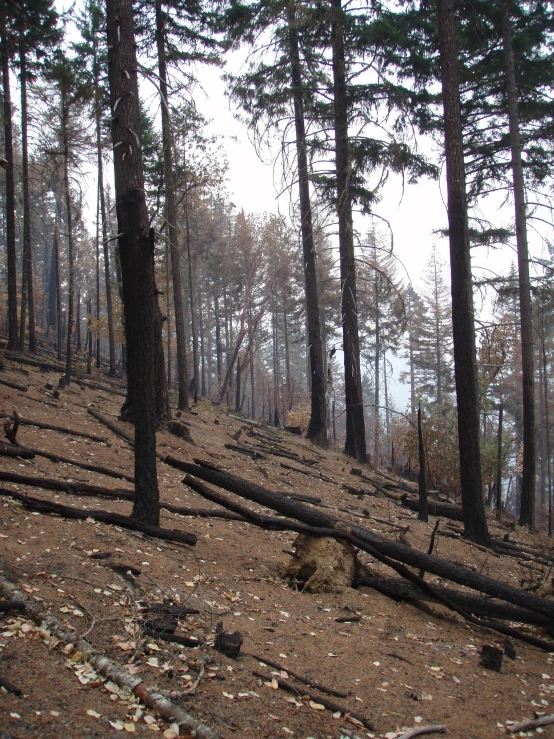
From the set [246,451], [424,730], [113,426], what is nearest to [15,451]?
[113,426]

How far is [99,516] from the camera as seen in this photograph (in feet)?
18.3

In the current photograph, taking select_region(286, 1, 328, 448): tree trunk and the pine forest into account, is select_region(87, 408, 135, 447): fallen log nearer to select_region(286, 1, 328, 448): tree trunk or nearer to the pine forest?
the pine forest

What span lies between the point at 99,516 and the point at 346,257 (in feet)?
41.2

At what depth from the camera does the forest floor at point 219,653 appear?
2885mm

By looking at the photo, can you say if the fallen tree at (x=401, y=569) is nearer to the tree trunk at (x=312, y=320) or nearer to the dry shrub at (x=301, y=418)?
the tree trunk at (x=312, y=320)

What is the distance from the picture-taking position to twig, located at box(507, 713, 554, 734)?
141 inches

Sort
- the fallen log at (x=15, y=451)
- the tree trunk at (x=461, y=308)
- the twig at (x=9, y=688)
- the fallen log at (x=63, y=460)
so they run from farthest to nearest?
the tree trunk at (x=461, y=308)
the fallen log at (x=63, y=460)
the fallen log at (x=15, y=451)
the twig at (x=9, y=688)

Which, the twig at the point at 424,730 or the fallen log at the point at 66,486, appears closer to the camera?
the twig at the point at 424,730

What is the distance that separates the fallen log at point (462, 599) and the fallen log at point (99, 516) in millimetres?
1995

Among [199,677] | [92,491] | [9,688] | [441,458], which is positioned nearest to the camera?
[9,688]

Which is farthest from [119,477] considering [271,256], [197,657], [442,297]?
[442,297]

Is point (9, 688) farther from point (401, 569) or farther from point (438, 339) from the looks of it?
point (438, 339)

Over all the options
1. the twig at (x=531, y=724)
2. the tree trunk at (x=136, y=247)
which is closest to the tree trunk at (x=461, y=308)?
the tree trunk at (x=136, y=247)

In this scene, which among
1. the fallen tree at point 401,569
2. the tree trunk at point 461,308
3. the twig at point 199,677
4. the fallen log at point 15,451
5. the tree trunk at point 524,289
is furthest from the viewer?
the tree trunk at point 524,289
